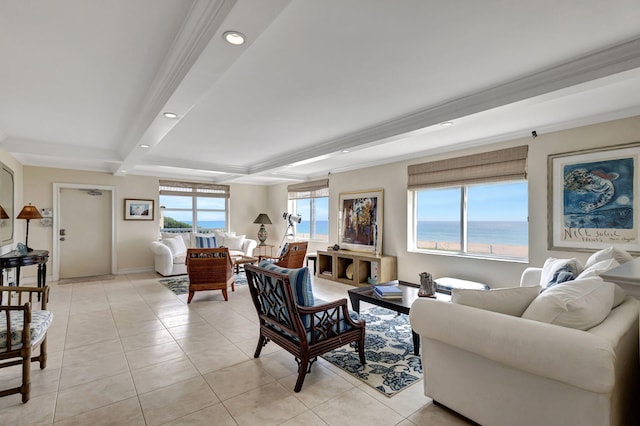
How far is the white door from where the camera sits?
6.22 metres

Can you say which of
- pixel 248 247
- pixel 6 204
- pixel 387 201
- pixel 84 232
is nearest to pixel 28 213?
pixel 6 204

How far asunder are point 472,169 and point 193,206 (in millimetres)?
6471

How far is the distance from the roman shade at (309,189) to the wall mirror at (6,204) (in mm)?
5208

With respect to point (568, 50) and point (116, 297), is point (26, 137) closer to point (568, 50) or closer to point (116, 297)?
point (116, 297)

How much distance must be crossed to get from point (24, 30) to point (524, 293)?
341 cm

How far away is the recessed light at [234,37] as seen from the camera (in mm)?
1591

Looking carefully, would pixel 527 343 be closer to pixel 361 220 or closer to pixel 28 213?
pixel 361 220

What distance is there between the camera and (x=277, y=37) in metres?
1.87

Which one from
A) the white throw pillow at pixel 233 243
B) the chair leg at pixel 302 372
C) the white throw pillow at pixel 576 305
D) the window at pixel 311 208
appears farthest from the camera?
the white throw pillow at pixel 233 243

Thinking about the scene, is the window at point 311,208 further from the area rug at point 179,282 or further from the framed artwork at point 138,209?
the framed artwork at point 138,209

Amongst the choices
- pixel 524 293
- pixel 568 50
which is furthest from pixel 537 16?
pixel 524 293

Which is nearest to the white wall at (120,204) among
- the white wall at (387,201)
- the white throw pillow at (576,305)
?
the white wall at (387,201)

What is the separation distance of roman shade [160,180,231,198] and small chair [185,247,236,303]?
3.50 m

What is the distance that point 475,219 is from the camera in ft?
15.2
